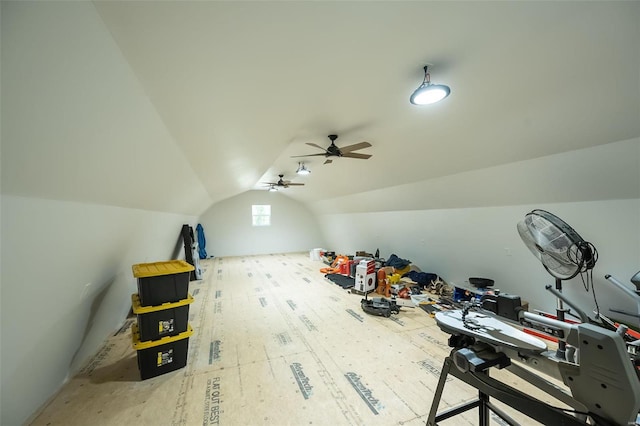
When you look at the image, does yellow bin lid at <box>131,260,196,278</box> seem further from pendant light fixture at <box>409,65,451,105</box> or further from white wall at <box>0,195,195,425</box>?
pendant light fixture at <box>409,65,451,105</box>

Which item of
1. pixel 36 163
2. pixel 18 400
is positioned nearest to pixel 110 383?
pixel 18 400

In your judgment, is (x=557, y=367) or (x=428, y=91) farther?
(x=428, y=91)

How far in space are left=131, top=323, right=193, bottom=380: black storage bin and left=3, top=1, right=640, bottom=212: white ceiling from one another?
1.95 metres

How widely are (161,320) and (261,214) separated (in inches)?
291

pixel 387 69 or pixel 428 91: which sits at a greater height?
pixel 387 69

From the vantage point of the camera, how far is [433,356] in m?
2.51

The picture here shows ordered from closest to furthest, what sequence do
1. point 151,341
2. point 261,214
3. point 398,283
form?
point 151,341, point 398,283, point 261,214

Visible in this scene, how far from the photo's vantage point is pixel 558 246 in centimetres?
173

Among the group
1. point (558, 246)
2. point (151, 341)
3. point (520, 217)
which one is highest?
point (520, 217)

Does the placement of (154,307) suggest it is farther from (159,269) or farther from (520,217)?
(520,217)

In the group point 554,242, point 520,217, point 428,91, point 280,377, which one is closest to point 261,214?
point 280,377

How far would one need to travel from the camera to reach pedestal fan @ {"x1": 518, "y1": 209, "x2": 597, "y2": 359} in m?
1.64

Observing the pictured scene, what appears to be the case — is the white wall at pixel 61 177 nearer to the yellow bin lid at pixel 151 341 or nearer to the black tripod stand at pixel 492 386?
the yellow bin lid at pixel 151 341

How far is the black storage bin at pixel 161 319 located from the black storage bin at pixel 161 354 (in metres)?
0.05
